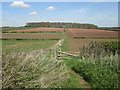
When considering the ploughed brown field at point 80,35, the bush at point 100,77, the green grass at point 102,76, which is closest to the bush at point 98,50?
the green grass at point 102,76

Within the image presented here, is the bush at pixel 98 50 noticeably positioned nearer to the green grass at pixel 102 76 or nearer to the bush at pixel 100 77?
the green grass at pixel 102 76

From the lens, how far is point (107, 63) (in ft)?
21.5

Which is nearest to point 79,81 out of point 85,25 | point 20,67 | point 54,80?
point 54,80

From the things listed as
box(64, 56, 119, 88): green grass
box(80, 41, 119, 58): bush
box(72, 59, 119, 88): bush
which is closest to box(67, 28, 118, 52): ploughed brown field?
box(80, 41, 119, 58): bush

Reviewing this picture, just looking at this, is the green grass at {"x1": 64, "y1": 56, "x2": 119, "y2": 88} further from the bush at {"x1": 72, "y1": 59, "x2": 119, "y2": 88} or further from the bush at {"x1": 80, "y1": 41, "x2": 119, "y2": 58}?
the bush at {"x1": 80, "y1": 41, "x2": 119, "y2": 58}

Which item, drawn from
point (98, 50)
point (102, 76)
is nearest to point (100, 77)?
point (102, 76)

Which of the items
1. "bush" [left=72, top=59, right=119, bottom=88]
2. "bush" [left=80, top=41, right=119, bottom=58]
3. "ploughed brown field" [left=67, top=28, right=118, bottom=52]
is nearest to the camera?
"bush" [left=72, top=59, right=119, bottom=88]

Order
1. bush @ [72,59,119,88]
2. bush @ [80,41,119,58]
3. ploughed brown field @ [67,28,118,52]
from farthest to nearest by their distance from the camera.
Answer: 1. ploughed brown field @ [67,28,118,52]
2. bush @ [80,41,119,58]
3. bush @ [72,59,119,88]

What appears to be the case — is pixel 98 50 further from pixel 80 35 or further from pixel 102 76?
pixel 80 35

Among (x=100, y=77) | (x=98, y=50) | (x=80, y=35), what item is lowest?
(x=100, y=77)

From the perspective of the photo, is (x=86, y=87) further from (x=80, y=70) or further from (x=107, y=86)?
(x=80, y=70)

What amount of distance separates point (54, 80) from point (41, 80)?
93 centimetres

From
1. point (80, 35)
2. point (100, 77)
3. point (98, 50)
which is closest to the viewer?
point (100, 77)

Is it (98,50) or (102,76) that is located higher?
(98,50)
